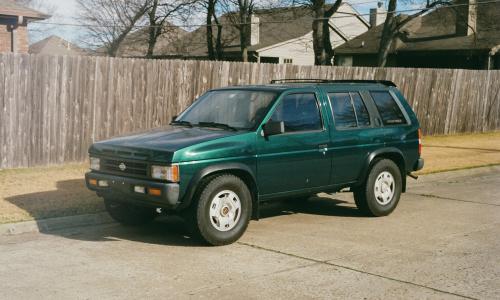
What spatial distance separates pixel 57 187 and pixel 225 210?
4.16 m

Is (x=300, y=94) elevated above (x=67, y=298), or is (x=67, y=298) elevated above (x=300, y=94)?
(x=300, y=94)

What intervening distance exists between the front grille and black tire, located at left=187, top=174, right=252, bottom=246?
0.68 metres

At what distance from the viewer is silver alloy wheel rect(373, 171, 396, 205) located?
9.32 meters

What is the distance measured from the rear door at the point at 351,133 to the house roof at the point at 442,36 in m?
27.9

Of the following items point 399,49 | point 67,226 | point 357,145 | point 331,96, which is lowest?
point 67,226

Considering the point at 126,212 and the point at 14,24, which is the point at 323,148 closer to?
the point at 126,212

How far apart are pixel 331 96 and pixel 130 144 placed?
2.80m

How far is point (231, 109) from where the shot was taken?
8539mm

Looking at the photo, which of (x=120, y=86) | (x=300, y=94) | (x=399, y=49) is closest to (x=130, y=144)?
(x=300, y=94)

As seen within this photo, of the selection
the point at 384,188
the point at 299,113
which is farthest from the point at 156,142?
the point at 384,188

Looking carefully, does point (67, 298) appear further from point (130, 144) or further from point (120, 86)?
point (120, 86)

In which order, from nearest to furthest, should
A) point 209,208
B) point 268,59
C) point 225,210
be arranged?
point 209,208, point 225,210, point 268,59

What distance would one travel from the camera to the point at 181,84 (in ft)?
48.4

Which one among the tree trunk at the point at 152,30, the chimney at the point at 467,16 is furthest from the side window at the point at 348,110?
the tree trunk at the point at 152,30
